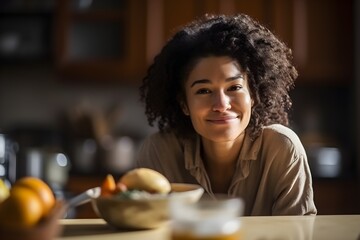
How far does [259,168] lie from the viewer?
1.70 meters

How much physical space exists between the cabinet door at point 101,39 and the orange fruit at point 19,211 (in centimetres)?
257

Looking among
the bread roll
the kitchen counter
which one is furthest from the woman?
the bread roll

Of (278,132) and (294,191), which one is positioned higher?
(278,132)

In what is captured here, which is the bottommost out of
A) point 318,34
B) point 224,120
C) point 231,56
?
point 224,120

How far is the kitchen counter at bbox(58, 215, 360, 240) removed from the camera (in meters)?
1.13

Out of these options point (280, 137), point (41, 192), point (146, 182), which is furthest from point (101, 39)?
point (41, 192)

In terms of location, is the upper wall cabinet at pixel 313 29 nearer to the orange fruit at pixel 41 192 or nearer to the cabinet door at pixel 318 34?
the cabinet door at pixel 318 34

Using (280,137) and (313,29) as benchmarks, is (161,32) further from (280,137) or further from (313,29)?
(280,137)

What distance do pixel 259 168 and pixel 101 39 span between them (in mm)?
2117

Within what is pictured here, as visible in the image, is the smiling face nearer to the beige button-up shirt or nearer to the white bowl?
the beige button-up shirt

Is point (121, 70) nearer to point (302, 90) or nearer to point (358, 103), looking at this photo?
point (302, 90)

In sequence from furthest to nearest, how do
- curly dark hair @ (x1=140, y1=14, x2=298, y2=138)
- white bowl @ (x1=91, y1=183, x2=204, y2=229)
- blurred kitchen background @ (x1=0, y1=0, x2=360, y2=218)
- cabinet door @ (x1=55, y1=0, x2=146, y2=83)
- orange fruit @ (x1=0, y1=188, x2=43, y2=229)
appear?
cabinet door @ (x1=55, y1=0, x2=146, y2=83) < blurred kitchen background @ (x1=0, y1=0, x2=360, y2=218) < curly dark hair @ (x1=140, y1=14, x2=298, y2=138) < white bowl @ (x1=91, y1=183, x2=204, y2=229) < orange fruit @ (x1=0, y1=188, x2=43, y2=229)

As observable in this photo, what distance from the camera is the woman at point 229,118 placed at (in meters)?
1.57

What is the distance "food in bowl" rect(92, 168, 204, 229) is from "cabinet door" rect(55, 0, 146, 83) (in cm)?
236
